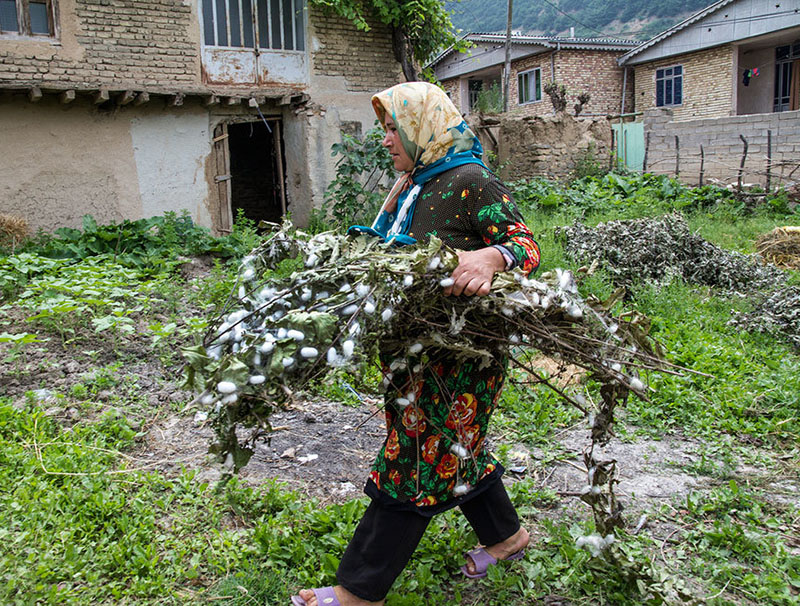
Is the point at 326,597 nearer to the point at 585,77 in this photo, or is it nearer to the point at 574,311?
the point at 574,311

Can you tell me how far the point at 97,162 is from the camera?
29.0ft

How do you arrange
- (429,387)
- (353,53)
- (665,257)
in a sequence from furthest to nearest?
(353,53), (665,257), (429,387)

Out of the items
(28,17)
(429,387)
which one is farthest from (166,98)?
(429,387)

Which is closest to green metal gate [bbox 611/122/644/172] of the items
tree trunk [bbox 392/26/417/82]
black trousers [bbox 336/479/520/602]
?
tree trunk [bbox 392/26/417/82]

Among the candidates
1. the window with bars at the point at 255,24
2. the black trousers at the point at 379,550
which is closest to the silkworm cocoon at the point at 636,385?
the black trousers at the point at 379,550

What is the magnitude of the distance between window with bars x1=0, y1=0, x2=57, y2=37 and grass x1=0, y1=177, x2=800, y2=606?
5.66m

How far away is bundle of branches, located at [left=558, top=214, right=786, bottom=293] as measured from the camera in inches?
255

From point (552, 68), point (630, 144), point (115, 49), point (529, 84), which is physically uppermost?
point (552, 68)

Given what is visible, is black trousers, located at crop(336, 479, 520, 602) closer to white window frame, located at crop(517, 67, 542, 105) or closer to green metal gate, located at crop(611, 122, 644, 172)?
green metal gate, located at crop(611, 122, 644, 172)

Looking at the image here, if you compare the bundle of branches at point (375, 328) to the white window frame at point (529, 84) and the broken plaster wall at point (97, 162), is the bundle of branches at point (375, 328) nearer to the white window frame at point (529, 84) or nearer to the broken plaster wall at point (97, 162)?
the broken plaster wall at point (97, 162)

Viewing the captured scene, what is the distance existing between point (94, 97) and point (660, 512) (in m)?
8.55

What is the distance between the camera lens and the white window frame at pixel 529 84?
2294cm

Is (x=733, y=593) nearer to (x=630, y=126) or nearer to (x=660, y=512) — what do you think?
(x=660, y=512)

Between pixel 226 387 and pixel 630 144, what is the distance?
13449 millimetres
